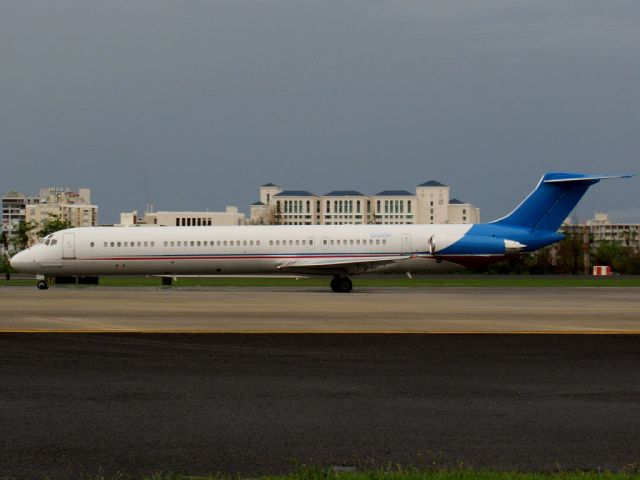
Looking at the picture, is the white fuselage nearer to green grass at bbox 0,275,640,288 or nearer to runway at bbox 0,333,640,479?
green grass at bbox 0,275,640,288

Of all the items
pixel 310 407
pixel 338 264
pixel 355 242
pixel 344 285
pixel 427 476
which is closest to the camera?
pixel 427 476

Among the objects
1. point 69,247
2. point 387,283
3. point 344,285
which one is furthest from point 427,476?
point 387,283

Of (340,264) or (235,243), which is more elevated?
(235,243)

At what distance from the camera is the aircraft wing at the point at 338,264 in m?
41.4

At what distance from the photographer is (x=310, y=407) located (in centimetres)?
922

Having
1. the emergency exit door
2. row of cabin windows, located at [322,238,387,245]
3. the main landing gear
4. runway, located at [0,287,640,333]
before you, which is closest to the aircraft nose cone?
the emergency exit door

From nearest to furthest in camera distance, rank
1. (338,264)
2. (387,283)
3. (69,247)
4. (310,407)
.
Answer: (310,407)
(338,264)
(69,247)
(387,283)

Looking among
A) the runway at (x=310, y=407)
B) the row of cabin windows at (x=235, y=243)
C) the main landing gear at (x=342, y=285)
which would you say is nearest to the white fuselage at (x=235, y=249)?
the row of cabin windows at (x=235, y=243)

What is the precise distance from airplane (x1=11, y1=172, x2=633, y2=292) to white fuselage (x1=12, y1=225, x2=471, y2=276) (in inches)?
2.0

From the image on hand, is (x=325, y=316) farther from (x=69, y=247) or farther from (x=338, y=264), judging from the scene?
(x=69, y=247)

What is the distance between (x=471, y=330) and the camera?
1812cm

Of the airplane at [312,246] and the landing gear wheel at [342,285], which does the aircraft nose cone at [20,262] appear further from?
the landing gear wheel at [342,285]

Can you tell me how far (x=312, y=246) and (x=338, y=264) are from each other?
1910 mm

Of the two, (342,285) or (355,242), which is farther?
(355,242)
